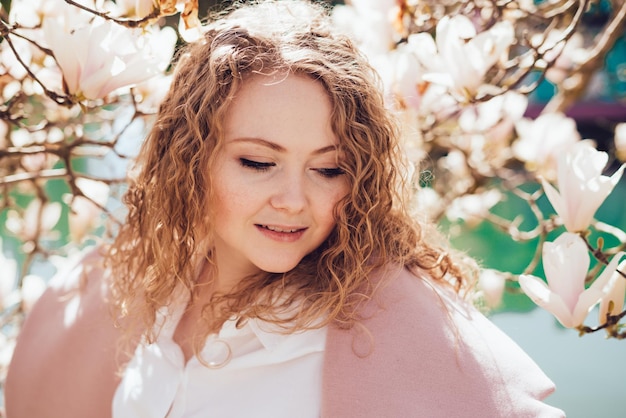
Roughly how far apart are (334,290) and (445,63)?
0.45 m

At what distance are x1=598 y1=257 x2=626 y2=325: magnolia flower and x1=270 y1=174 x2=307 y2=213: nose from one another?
1.57 feet

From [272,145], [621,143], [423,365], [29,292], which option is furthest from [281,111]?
[621,143]

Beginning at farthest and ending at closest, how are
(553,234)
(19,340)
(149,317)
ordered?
(553,234)
(19,340)
(149,317)

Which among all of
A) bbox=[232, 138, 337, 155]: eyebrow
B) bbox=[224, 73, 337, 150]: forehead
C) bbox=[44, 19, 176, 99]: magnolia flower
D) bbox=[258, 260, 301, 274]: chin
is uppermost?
bbox=[44, 19, 176, 99]: magnolia flower

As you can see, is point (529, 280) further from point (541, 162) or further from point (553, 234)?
point (553, 234)

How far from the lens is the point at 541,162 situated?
5.27ft

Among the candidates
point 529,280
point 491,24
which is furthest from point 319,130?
point 491,24

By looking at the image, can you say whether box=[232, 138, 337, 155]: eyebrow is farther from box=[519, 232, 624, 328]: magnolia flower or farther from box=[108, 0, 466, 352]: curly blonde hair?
box=[519, 232, 624, 328]: magnolia flower

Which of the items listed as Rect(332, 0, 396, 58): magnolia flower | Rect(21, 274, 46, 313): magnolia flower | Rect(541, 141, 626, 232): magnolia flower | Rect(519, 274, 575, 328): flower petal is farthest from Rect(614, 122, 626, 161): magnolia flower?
Rect(21, 274, 46, 313): magnolia flower

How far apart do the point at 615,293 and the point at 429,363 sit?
0.30 meters

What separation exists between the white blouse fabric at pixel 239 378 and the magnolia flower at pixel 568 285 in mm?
360

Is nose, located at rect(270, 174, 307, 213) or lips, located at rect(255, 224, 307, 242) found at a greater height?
nose, located at rect(270, 174, 307, 213)

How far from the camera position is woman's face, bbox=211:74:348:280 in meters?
1.07

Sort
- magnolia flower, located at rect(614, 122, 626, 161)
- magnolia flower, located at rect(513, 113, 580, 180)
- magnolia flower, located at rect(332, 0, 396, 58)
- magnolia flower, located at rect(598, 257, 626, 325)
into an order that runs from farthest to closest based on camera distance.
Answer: magnolia flower, located at rect(614, 122, 626, 161) < magnolia flower, located at rect(513, 113, 580, 180) < magnolia flower, located at rect(332, 0, 396, 58) < magnolia flower, located at rect(598, 257, 626, 325)
